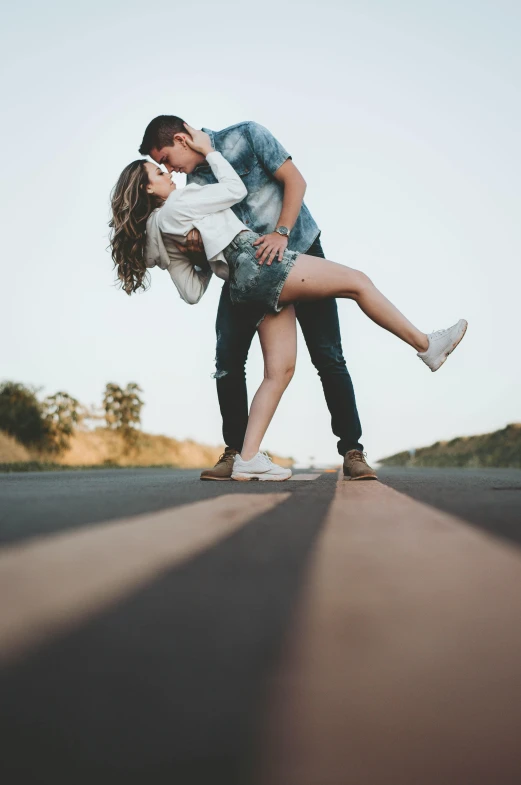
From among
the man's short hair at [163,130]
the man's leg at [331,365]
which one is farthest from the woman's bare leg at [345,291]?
the man's short hair at [163,130]

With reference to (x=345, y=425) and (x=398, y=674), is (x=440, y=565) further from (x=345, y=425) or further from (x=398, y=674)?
(x=345, y=425)

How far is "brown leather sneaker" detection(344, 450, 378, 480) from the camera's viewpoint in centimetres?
406

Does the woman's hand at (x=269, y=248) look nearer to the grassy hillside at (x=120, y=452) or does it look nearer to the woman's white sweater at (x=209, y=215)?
the woman's white sweater at (x=209, y=215)

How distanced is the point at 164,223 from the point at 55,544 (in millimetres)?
2899

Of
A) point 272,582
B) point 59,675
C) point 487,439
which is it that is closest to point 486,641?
point 272,582

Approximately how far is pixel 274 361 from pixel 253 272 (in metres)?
0.55

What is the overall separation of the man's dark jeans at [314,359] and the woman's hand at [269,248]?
2.01 ft

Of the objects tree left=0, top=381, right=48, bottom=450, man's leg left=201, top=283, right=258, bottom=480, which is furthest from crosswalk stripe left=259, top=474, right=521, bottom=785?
tree left=0, top=381, right=48, bottom=450

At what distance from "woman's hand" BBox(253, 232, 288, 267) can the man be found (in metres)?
0.21

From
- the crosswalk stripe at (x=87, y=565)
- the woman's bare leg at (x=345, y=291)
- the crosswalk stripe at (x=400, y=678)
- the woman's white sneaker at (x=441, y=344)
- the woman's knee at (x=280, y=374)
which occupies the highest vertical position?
the woman's bare leg at (x=345, y=291)

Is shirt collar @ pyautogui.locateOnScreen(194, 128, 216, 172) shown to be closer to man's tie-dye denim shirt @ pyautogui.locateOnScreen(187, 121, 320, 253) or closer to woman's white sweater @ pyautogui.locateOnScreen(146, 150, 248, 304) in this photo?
man's tie-dye denim shirt @ pyautogui.locateOnScreen(187, 121, 320, 253)

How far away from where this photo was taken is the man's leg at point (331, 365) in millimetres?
4480

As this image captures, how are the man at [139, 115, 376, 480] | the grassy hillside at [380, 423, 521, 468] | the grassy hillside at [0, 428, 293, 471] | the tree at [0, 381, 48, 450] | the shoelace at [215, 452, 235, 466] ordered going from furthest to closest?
the tree at [0, 381, 48, 450]
the grassy hillside at [0, 428, 293, 471]
the grassy hillside at [380, 423, 521, 468]
the shoelace at [215, 452, 235, 466]
the man at [139, 115, 376, 480]

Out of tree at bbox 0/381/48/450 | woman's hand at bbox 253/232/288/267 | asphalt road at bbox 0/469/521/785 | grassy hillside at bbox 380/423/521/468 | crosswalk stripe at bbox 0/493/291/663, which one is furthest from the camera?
tree at bbox 0/381/48/450
